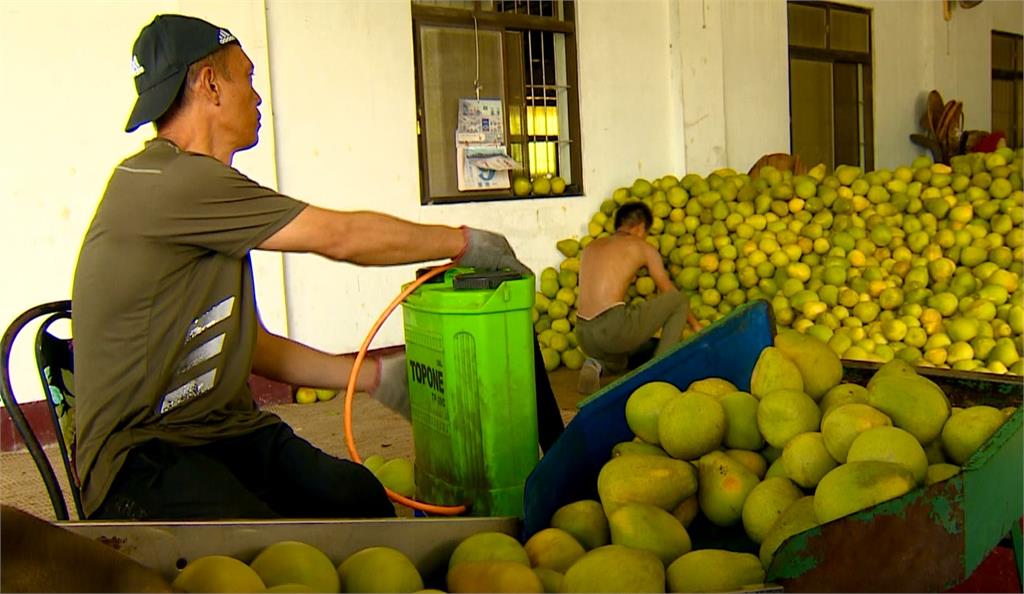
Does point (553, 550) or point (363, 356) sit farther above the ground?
point (363, 356)

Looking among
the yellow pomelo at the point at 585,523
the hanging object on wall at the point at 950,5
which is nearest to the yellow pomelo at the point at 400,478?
the yellow pomelo at the point at 585,523

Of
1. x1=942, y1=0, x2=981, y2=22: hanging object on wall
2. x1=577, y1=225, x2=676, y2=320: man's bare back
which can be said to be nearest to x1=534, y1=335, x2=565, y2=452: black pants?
x1=577, y1=225, x2=676, y2=320: man's bare back

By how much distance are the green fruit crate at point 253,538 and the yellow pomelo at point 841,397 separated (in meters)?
0.78

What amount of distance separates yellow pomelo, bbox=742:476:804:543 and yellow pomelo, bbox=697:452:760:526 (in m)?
0.04

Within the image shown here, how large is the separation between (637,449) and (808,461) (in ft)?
1.13

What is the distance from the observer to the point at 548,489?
5.56 ft

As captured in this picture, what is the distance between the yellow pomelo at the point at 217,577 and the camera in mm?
1182

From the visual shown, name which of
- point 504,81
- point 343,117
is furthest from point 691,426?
point 504,81

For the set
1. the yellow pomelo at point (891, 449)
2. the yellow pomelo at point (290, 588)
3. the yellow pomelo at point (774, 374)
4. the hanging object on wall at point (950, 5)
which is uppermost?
the hanging object on wall at point (950, 5)

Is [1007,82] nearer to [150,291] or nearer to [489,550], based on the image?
[150,291]

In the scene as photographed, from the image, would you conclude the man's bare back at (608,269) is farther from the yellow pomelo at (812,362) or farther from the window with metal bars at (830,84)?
the window with metal bars at (830,84)

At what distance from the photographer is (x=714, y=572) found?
1295mm

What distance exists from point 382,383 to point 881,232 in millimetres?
4301

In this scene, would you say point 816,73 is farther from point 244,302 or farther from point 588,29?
point 244,302
